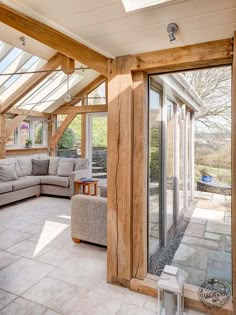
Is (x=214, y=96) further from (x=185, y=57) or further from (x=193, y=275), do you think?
(x=193, y=275)

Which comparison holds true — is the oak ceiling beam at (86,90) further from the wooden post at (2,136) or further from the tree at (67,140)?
the wooden post at (2,136)

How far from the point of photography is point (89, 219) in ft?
10.0

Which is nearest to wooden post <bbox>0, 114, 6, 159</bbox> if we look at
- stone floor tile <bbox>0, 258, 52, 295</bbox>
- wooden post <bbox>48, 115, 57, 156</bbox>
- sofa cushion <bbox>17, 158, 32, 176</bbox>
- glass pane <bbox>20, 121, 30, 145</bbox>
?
sofa cushion <bbox>17, 158, 32, 176</bbox>

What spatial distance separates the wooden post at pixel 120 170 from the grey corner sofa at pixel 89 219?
28.6 inches

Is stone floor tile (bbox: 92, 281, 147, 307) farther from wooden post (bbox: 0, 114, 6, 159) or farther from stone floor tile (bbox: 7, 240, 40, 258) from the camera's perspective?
wooden post (bbox: 0, 114, 6, 159)

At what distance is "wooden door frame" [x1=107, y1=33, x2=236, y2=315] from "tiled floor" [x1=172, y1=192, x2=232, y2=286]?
18.3 inches

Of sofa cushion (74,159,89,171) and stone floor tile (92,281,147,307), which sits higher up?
sofa cushion (74,159,89,171)

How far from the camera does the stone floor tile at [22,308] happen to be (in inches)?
73.5

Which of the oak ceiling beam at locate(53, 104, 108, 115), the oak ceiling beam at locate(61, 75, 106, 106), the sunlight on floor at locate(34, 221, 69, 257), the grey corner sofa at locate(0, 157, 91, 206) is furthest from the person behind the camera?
the oak ceiling beam at locate(61, 75, 106, 106)

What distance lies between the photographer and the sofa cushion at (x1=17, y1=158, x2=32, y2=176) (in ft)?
20.1

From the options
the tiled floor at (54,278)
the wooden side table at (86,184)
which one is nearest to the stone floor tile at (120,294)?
the tiled floor at (54,278)

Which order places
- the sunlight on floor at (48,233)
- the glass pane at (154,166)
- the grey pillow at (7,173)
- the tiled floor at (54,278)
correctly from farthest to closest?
the grey pillow at (7,173)
the sunlight on floor at (48,233)
the glass pane at (154,166)
the tiled floor at (54,278)

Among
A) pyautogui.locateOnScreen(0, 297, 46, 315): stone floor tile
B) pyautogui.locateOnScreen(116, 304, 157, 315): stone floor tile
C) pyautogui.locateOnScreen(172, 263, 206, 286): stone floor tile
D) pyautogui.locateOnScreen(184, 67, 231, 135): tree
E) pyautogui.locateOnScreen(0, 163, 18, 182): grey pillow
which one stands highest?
pyautogui.locateOnScreen(184, 67, 231, 135): tree

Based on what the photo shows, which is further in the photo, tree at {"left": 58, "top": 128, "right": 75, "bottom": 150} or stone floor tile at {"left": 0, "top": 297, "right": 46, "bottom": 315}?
tree at {"left": 58, "top": 128, "right": 75, "bottom": 150}
